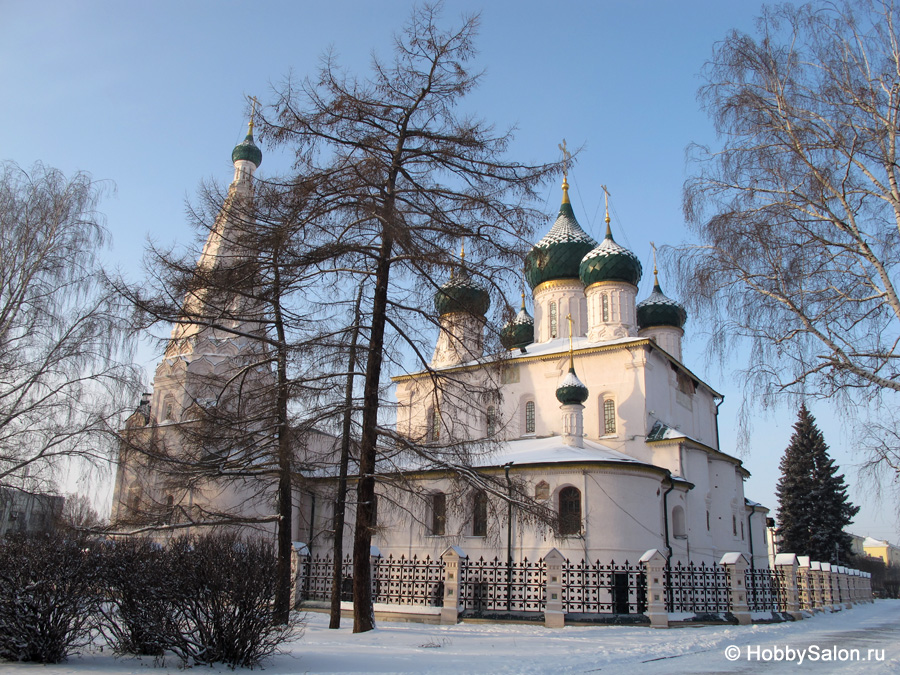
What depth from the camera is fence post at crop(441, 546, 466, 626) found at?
13102 mm

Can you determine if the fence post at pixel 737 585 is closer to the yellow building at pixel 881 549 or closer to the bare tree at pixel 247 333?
the bare tree at pixel 247 333

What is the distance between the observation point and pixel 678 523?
21.5 metres

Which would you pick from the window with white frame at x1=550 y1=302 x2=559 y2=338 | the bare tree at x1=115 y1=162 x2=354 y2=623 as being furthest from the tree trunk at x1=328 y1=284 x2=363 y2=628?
the window with white frame at x1=550 y1=302 x2=559 y2=338

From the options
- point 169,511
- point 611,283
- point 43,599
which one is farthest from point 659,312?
point 43,599

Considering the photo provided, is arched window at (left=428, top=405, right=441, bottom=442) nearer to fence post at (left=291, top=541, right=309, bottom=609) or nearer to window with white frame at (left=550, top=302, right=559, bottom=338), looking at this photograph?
fence post at (left=291, top=541, right=309, bottom=609)

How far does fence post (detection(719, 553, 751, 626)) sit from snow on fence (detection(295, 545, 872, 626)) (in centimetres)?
1

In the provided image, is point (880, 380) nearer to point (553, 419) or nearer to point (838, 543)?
point (553, 419)

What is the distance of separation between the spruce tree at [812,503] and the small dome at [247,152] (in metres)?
31.7

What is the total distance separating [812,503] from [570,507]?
25002 mm

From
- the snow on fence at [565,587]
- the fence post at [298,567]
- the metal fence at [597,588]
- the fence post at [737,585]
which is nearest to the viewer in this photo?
the snow on fence at [565,587]

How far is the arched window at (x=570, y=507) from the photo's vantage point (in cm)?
1924

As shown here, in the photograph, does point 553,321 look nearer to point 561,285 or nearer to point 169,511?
point 561,285

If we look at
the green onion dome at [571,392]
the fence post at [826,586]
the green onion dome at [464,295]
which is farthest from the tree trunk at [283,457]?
the fence post at [826,586]

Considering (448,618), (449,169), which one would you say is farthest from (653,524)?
(449,169)
